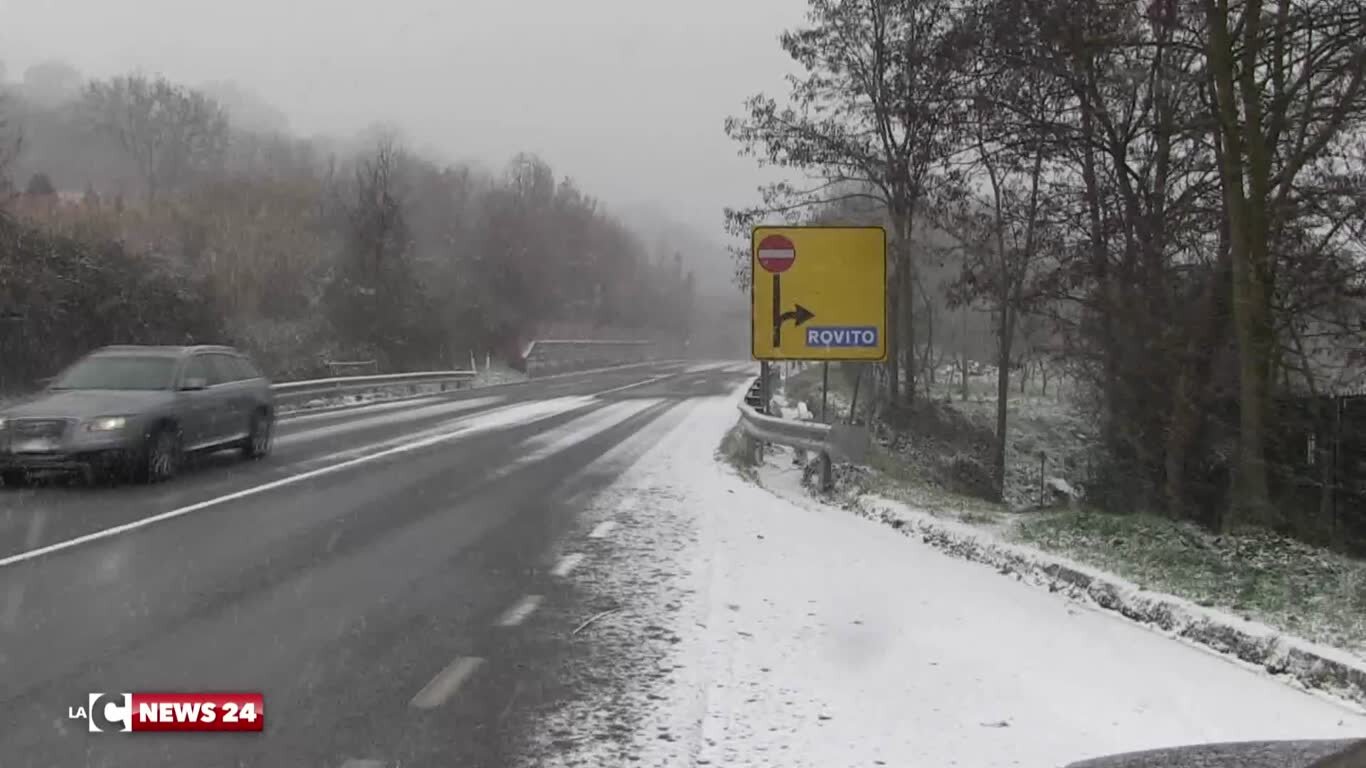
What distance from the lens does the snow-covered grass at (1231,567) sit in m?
6.57

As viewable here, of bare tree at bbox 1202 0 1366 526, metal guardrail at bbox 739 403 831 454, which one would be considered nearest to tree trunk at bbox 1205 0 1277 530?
bare tree at bbox 1202 0 1366 526

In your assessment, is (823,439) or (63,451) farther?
(823,439)

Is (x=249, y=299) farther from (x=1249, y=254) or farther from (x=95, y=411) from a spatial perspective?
(x=1249, y=254)

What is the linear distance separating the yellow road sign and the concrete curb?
6.94 meters

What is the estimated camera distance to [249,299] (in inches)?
1631

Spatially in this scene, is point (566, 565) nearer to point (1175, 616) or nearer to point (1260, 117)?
point (1175, 616)

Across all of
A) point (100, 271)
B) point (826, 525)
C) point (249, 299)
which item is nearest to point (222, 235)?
point (249, 299)

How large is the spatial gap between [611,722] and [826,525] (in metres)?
6.23

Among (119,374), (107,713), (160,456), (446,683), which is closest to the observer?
(107,713)

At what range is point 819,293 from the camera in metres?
16.8

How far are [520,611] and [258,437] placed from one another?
33.1ft

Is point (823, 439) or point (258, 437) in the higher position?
point (823, 439)

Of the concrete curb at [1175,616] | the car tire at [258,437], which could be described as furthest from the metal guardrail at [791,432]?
the car tire at [258,437]

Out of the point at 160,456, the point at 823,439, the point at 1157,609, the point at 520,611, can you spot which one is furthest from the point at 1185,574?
the point at 160,456
